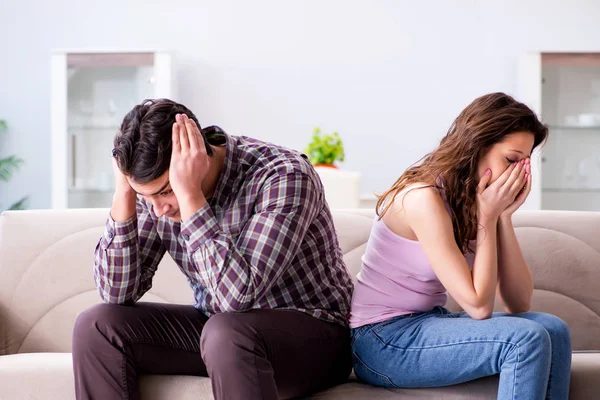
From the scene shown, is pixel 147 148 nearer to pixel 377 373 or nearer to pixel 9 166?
pixel 377 373

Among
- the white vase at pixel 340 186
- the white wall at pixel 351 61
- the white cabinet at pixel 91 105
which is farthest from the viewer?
the white wall at pixel 351 61

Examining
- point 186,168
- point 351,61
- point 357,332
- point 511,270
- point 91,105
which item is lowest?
point 357,332

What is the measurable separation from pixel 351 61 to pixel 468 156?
3.52m

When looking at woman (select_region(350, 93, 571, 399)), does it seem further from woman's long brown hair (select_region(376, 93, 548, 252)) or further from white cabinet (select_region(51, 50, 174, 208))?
white cabinet (select_region(51, 50, 174, 208))

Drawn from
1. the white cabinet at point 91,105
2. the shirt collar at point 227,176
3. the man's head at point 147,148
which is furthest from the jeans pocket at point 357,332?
the white cabinet at point 91,105

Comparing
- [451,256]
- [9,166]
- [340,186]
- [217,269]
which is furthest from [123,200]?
[9,166]

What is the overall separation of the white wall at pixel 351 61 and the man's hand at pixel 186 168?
11.6 ft

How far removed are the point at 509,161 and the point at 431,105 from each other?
11.4 ft

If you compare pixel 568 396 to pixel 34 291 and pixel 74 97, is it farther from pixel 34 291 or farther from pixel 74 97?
pixel 74 97

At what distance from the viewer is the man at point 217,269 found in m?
1.38

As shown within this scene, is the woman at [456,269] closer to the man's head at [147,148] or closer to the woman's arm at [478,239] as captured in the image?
the woman's arm at [478,239]

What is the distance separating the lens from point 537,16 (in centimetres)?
499

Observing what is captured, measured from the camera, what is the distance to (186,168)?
1396 millimetres

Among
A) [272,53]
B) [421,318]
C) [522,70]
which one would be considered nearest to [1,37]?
[272,53]
